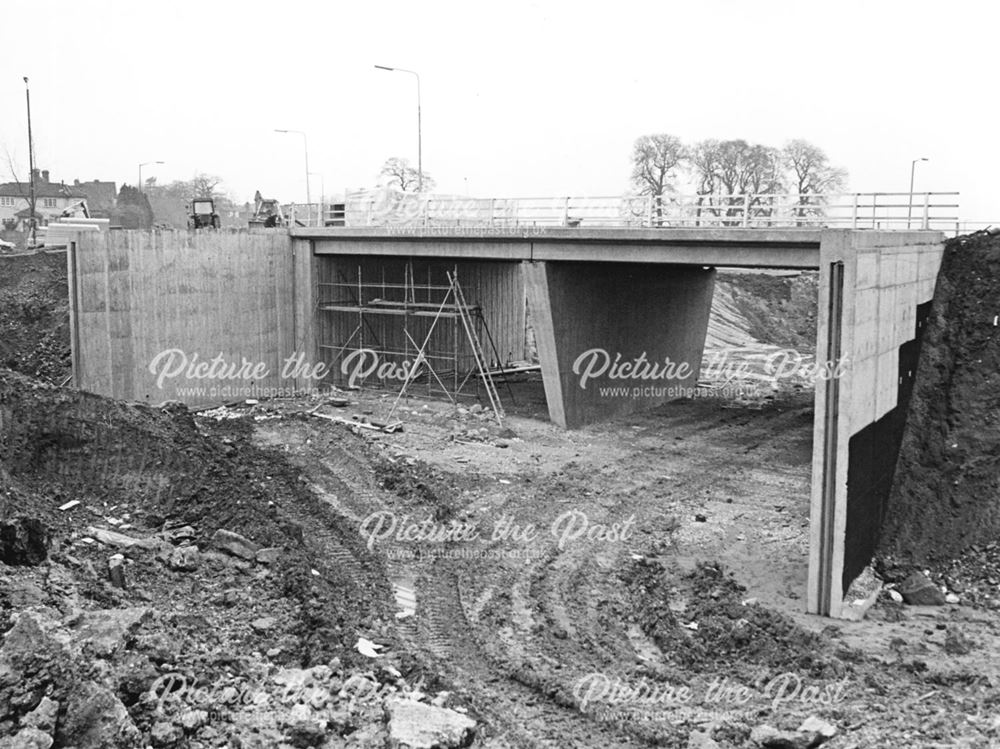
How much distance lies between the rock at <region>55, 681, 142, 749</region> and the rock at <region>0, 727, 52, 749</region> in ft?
0.62

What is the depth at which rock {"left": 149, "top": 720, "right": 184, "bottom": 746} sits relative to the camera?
7.88 metres

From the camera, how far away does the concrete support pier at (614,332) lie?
23734mm

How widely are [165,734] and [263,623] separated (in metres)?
3.13

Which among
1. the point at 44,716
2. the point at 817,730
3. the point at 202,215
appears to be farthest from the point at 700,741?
the point at 202,215

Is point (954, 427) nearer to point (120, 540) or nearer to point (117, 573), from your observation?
point (117, 573)

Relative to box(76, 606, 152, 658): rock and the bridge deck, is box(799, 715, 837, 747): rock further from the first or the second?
the bridge deck

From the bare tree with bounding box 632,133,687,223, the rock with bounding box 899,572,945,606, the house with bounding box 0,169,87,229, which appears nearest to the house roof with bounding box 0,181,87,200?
the house with bounding box 0,169,87,229

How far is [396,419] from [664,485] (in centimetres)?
807

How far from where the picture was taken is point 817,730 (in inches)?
372

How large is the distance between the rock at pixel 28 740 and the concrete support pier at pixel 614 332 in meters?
17.4

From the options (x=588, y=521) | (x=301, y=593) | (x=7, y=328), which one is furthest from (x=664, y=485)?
(x=7, y=328)

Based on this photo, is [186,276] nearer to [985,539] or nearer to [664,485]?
[664,485]

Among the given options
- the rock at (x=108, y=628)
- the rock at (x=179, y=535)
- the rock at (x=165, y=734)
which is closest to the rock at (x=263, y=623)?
the rock at (x=108, y=628)

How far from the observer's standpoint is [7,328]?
1099 inches
